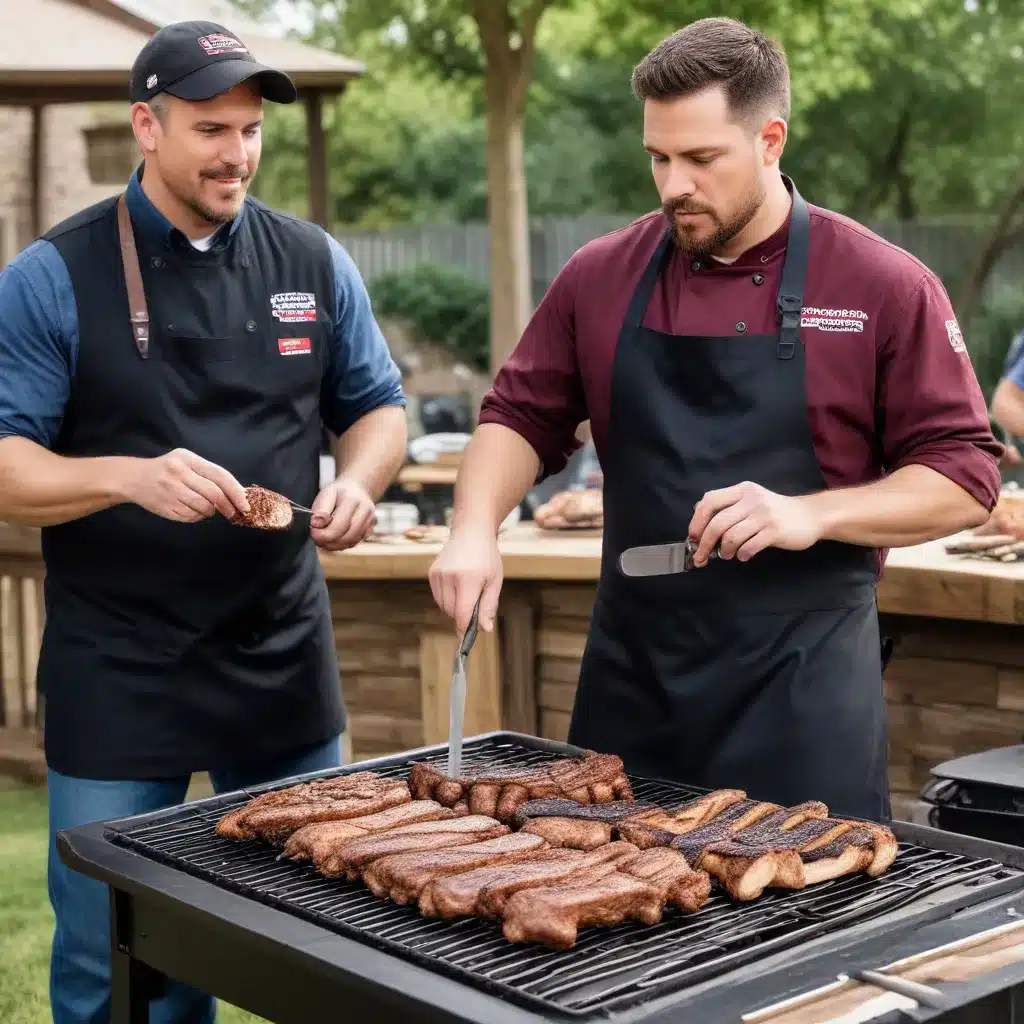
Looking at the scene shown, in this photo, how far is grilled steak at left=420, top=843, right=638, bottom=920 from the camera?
2.07 meters

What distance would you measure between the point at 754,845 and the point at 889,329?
1071mm

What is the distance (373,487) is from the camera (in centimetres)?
337

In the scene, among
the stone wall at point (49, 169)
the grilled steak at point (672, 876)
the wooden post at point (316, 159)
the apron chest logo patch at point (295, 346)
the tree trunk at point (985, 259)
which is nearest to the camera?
the grilled steak at point (672, 876)

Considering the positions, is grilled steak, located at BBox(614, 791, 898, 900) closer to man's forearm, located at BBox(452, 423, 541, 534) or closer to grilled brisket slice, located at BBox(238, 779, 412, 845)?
grilled brisket slice, located at BBox(238, 779, 412, 845)

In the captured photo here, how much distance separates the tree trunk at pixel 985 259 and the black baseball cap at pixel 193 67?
1727 centimetres

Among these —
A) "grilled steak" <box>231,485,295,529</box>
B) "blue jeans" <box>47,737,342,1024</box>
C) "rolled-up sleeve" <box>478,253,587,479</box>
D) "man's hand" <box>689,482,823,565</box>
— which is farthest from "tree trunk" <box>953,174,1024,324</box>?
"man's hand" <box>689,482,823,565</box>

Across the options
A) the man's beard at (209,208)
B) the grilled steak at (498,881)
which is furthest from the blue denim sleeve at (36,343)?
the grilled steak at (498,881)

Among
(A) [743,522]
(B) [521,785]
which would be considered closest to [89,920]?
(B) [521,785]

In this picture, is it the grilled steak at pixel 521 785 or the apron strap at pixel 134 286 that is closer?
the grilled steak at pixel 521 785

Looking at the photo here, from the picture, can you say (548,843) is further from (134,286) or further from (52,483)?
(134,286)

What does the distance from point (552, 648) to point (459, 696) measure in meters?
2.70

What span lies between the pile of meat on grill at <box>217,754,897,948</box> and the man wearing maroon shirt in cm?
32

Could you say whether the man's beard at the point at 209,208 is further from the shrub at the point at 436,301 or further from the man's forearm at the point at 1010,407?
the shrub at the point at 436,301

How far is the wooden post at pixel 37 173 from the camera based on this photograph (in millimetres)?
13180
